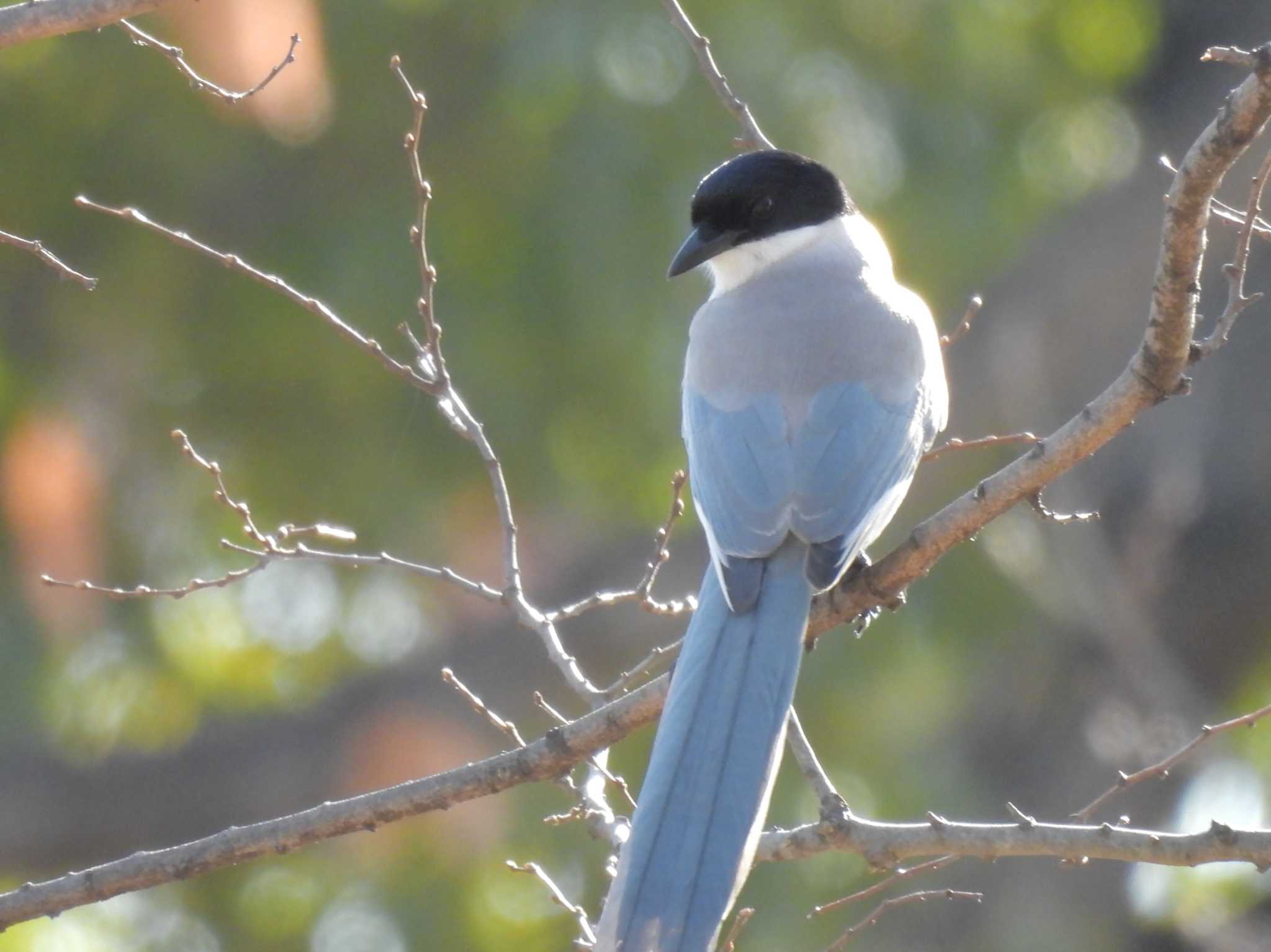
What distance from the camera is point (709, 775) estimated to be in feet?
8.88

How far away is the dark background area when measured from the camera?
6.79 meters

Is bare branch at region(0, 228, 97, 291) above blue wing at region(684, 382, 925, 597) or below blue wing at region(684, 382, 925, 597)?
above

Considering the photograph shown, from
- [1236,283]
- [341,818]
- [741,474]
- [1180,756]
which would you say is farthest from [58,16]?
[1180,756]

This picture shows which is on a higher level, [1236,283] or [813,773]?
[1236,283]

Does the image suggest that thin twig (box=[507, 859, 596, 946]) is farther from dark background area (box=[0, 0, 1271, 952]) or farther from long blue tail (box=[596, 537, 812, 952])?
dark background area (box=[0, 0, 1271, 952])

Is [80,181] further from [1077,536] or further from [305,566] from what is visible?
[1077,536]

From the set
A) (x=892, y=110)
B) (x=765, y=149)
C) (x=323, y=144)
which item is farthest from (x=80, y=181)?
(x=765, y=149)

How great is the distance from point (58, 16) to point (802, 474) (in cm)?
144

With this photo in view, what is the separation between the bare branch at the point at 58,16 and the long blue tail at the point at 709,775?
49.7 inches

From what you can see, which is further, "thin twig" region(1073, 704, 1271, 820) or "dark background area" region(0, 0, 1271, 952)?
"dark background area" region(0, 0, 1271, 952)

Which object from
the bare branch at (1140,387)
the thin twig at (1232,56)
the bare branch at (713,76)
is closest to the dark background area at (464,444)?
the bare branch at (713,76)

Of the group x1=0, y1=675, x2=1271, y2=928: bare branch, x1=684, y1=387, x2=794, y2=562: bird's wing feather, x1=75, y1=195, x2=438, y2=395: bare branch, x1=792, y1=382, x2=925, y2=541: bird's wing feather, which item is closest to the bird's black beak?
x1=684, y1=387, x2=794, y2=562: bird's wing feather

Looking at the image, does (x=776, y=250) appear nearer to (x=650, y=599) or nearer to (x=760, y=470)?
(x=760, y=470)

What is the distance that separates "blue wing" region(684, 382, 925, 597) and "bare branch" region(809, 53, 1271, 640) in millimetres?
116
